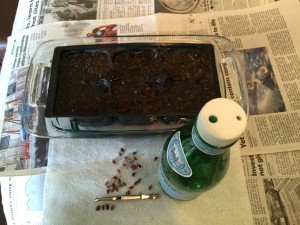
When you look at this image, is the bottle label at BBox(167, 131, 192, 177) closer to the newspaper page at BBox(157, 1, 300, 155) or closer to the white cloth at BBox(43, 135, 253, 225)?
the white cloth at BBox(43, 135, 253, 225)

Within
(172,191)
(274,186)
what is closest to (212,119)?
(172,191)

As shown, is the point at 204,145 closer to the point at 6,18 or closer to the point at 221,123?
the point at 221,123

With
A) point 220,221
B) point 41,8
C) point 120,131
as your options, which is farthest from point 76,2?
point 220,221

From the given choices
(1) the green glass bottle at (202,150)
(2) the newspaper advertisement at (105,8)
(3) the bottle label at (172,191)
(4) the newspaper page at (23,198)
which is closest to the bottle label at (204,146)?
(1) the green glass bottle at (202,150)

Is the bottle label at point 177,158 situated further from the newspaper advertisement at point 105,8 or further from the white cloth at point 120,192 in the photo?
the newspaper advertisement at point 105,8

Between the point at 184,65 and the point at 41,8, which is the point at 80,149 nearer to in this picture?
the point at 184,65

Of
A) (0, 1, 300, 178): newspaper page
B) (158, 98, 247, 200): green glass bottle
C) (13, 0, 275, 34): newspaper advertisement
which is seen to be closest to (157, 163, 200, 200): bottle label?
(158, 98, 247, 200): green glass bottle
